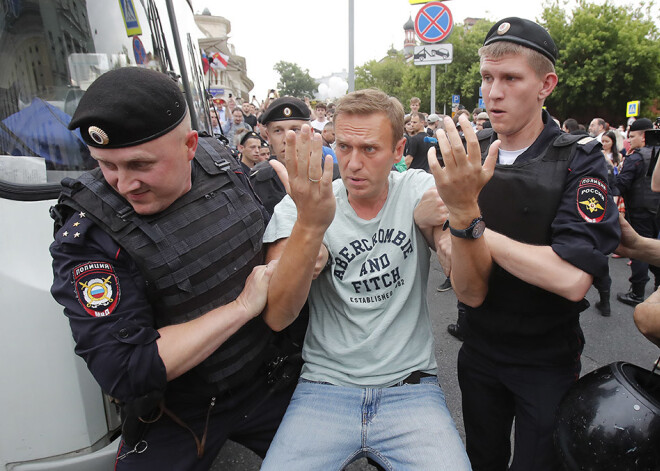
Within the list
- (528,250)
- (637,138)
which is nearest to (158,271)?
(528,250)

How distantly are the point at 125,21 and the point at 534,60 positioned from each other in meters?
2.01

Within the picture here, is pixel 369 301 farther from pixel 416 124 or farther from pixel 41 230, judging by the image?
pixel 416 124

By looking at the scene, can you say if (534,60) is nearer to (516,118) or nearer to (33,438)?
(516,118)

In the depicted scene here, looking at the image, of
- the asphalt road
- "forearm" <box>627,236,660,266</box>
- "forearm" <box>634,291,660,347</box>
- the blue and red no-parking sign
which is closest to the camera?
"forearm" <box>634,291,660,347</box>

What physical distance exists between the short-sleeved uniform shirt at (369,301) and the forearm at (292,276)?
256 millimetres

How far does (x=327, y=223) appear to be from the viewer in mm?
1329

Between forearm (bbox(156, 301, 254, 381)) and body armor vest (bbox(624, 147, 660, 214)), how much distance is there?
528 centimetres

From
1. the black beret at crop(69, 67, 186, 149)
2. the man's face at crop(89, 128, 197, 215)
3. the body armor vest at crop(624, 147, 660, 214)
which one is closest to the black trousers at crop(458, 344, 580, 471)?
the man's face at crop(89, 128, 197, 215)

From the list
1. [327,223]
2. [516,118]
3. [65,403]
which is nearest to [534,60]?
[516,118]

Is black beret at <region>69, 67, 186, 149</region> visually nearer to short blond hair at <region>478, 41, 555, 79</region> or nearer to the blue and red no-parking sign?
short blond hair at <region>478, 41, 555, 79</region>

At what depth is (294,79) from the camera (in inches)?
3120

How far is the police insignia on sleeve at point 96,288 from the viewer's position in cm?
125

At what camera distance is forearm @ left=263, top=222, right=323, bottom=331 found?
132 centimetres

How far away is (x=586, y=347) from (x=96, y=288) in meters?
3.99
